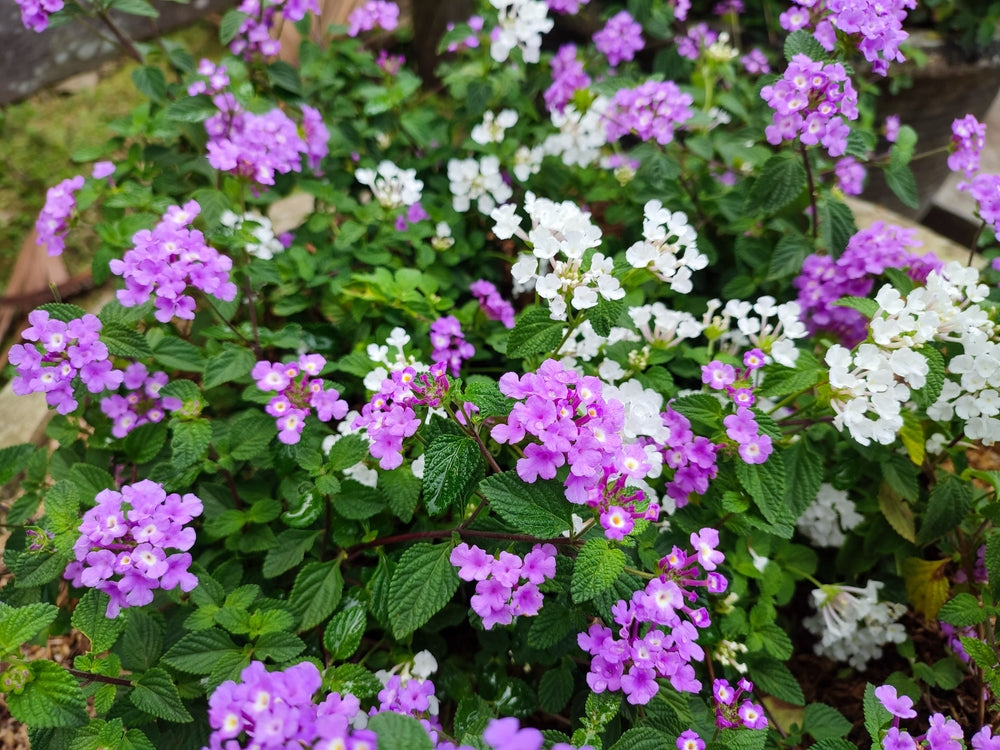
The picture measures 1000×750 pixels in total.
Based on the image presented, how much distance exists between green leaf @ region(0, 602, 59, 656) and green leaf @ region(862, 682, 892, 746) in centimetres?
146

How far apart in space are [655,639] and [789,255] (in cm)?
127

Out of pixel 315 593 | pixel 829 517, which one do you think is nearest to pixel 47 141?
pixel 315 593

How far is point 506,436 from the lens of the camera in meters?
1.24

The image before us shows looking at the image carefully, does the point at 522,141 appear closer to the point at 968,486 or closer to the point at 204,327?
the point at 204,327

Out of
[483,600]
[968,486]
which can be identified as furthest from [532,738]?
[968,486]

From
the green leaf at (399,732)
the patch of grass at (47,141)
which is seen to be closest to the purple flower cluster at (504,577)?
the green leaf at (399,732)

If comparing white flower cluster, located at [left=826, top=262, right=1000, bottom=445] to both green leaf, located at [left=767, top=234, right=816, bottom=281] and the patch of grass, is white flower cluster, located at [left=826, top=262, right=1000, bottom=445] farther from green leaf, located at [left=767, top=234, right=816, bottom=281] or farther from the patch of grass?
the patch of grass

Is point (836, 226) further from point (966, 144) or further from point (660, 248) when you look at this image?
point (660, 248)

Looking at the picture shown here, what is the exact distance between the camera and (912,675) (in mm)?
A: 1999

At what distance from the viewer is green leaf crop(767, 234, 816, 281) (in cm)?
210

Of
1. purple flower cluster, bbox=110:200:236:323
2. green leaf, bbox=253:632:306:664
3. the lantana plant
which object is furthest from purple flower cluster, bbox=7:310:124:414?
green leaf, bbox=253:632:306:664

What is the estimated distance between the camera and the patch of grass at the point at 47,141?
2992mm

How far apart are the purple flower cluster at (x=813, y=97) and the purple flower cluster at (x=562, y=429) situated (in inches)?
37.3

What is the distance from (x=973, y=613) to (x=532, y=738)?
1257mm
